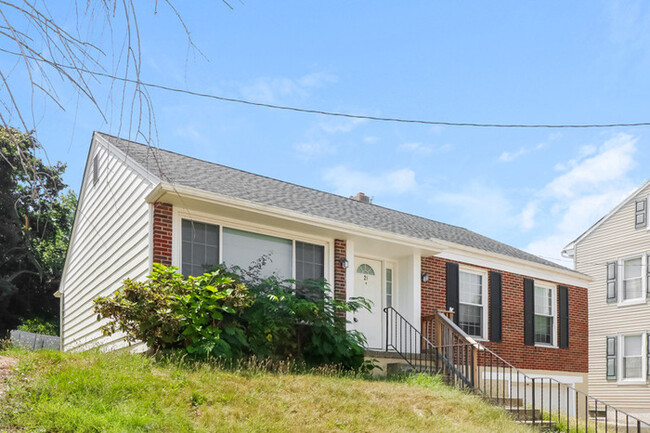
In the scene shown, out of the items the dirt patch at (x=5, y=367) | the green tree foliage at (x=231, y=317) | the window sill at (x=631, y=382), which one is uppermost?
the green tree foliage at (x=231, y=317)

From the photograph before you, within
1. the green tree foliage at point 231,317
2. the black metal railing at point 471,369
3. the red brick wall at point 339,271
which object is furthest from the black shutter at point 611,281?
the green tree foliage at point 231,317

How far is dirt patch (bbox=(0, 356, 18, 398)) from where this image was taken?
26.1 feet

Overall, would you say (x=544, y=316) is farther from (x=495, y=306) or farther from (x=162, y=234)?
(x=162, y=234)

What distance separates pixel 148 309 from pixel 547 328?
11205 millimetres

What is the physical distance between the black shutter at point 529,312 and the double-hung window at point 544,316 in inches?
12.4

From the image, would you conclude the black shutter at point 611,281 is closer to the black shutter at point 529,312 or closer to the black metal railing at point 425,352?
the black shutter at point 529,312

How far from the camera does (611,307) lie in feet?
78.6

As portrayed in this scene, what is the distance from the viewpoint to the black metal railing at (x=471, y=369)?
37.1 feet

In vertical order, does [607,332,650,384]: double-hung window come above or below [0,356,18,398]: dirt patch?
below

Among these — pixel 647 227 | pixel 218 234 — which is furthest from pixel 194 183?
pixel 647 227

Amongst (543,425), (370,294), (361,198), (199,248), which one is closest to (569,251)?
(361,198)

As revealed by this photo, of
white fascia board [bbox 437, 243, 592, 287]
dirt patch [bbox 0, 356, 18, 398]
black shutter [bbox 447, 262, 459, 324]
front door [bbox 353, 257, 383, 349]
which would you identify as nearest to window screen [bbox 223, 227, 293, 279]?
front door [bbox 353, 257, 383, 349]

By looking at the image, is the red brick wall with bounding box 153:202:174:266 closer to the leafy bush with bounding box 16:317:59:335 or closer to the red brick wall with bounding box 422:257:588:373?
the red brick wall with bounding box 422:257:588:373

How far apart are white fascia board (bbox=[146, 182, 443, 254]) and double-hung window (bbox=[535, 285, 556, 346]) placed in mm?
4542
